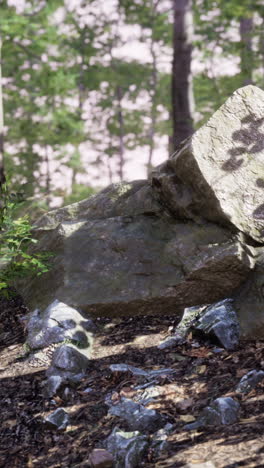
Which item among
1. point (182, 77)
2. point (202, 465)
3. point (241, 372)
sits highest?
point (182, 77)

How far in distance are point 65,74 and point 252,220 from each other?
11.5 meters

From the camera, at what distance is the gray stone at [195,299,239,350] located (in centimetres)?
431

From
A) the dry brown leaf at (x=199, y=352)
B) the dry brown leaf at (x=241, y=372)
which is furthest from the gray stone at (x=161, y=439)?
the dry brown leaf at (x=199, y=352)

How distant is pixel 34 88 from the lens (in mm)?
17484

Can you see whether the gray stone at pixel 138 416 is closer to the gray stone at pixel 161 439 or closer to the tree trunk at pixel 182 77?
the gray stone at pixel 161 439

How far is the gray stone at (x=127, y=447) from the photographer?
2.97 metres

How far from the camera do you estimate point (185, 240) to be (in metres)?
5.26

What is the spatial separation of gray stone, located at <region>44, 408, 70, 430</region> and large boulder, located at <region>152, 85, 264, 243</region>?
2719 millimetres

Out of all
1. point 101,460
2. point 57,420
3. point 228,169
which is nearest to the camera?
point 101,460

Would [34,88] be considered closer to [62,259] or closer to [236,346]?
[62,259]

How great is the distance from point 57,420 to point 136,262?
2249mm

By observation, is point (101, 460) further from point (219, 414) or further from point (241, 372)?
point (241, 372)

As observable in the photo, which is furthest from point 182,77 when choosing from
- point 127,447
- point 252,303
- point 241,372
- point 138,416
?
point 127,447

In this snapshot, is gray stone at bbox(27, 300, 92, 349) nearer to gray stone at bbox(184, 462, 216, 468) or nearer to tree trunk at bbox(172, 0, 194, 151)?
gray stone at bbox(184, 462, 216, 468)
